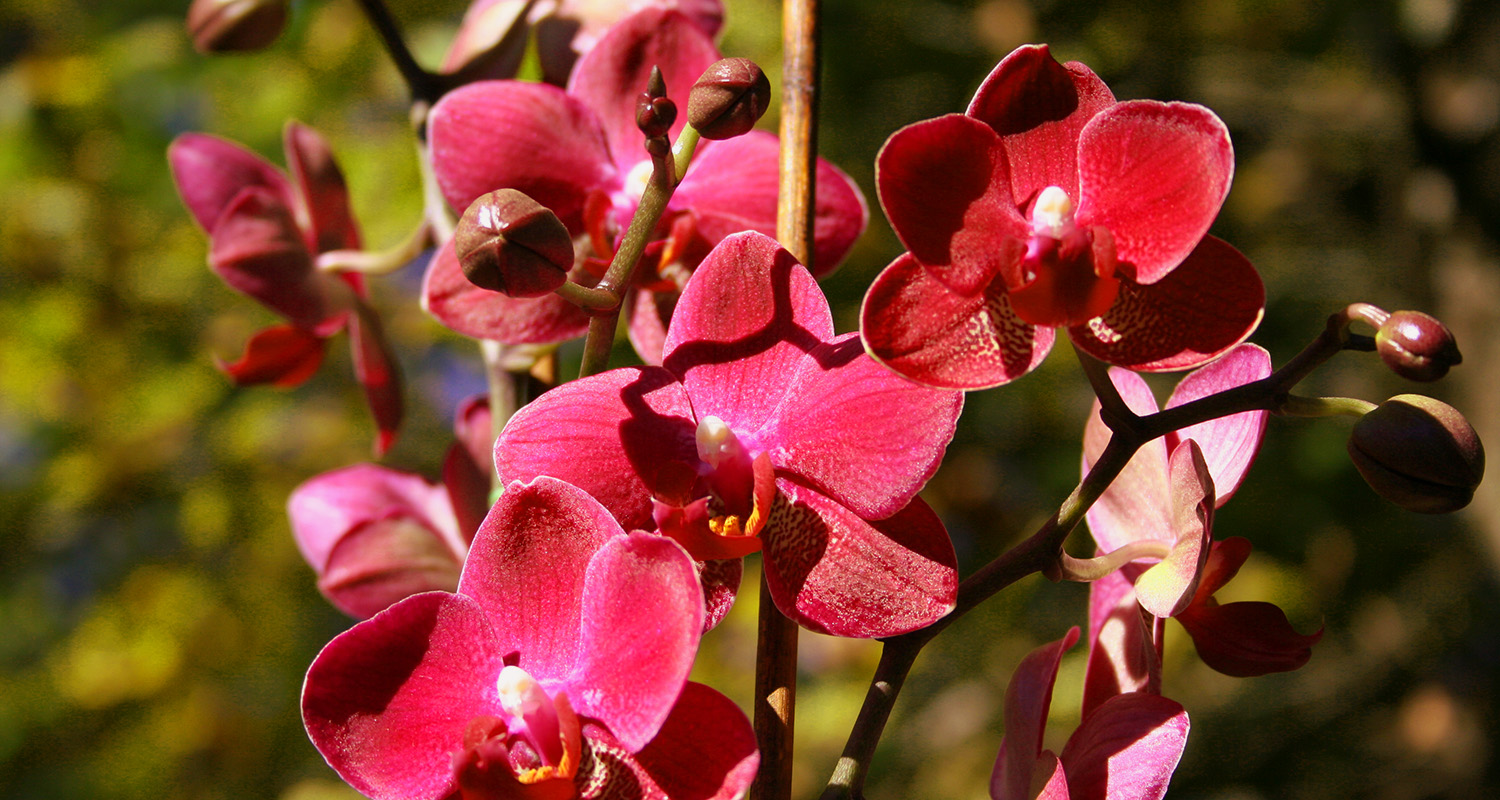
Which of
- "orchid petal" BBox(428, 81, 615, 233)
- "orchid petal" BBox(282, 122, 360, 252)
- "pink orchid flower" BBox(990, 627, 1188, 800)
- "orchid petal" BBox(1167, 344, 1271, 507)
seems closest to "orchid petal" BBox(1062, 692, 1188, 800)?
"pink orchid flower" BBox(990, 627, 1188, 800)

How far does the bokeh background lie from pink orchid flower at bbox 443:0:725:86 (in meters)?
0.94

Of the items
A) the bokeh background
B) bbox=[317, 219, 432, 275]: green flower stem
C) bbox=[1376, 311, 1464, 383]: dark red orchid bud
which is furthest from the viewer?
the bokeh background

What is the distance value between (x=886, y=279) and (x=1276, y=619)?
227mm

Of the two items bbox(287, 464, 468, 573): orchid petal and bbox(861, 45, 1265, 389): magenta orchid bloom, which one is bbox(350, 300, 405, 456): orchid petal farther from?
bbox(861, 45, 1265, 389): magenta orchid bloom

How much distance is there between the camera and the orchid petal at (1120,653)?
1.55 ft

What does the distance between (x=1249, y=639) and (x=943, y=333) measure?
0.19 m

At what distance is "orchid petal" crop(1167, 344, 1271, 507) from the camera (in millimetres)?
475

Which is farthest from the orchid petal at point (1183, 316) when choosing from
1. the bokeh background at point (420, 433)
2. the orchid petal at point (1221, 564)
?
the bokeh background at point (420, 433)

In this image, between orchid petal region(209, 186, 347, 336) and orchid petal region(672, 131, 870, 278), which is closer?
orchid petal region(672, 131, 870, 278)

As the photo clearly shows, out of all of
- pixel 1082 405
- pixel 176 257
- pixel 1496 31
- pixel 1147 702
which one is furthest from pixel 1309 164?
pixel 1147 702

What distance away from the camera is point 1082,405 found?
200cm

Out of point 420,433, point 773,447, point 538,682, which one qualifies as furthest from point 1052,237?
point 420,433

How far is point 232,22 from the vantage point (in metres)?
0.75

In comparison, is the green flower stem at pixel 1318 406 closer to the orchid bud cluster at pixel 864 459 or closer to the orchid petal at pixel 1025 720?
the orchid bud cluster at pixel 864 459
